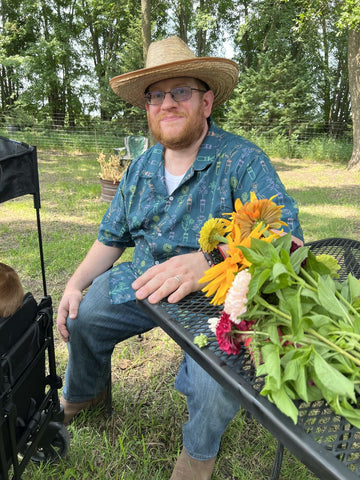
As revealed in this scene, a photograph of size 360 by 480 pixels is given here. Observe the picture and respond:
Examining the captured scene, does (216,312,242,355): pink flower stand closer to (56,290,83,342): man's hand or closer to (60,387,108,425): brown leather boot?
(56,290,83,342): man's hand

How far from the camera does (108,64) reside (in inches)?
760

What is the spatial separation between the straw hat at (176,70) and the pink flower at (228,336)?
1.24 m

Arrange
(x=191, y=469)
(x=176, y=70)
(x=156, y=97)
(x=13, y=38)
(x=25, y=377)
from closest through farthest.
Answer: (x=25, y=377), (x=191, y=469), (x=176, y=70), (x=156, y=97), (x=13, y=38)

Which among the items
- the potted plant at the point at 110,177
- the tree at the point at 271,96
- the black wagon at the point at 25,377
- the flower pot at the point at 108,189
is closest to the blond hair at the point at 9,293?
the black wagon at the point at 25,377

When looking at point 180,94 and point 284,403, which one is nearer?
point 284,403

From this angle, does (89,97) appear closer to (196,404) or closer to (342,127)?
(342,127)

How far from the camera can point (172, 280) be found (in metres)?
1.17

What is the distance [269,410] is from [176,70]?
1451 mm

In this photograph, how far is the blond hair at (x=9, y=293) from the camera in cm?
122

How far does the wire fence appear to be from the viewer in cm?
1458

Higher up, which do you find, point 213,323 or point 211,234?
point 211,234

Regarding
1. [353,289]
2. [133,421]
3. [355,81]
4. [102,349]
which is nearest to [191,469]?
[133,421]

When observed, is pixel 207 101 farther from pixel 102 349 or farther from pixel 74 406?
pixel 74 406

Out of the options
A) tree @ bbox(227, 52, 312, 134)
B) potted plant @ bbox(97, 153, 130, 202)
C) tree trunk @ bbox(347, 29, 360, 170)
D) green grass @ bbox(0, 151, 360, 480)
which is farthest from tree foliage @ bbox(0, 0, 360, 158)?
green grass @ bbox(0, 151, 360, 480)
